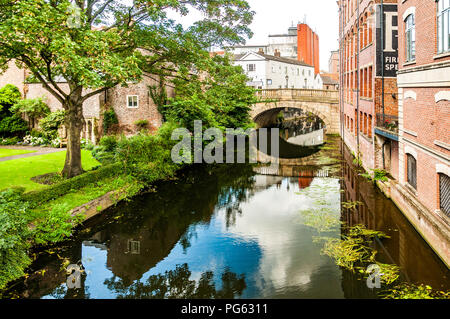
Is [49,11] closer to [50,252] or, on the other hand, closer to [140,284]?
[50,252]

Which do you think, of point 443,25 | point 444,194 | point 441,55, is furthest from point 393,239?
point 443,25

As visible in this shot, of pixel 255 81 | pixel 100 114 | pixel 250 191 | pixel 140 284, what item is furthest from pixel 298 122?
pixel 140 284

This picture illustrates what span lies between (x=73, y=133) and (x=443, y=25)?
13542 mm

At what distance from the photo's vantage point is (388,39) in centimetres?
1822

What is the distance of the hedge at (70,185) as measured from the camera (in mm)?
12015

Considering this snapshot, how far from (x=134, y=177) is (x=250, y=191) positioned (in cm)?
540

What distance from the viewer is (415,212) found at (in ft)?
37.2

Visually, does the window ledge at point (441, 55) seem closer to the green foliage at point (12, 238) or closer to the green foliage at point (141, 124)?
the green foliage at point (12, 238)

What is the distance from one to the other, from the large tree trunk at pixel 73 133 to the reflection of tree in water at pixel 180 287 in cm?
810

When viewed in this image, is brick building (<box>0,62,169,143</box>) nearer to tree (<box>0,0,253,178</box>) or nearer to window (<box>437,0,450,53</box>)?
tree (<box>0,0,253,178</box>)

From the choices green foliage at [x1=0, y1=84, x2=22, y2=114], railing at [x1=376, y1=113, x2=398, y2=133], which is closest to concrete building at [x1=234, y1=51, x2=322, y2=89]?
green foliage at [x1=0, y1=84, x2=22, y2=114]

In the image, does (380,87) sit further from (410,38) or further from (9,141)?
(9,141)
